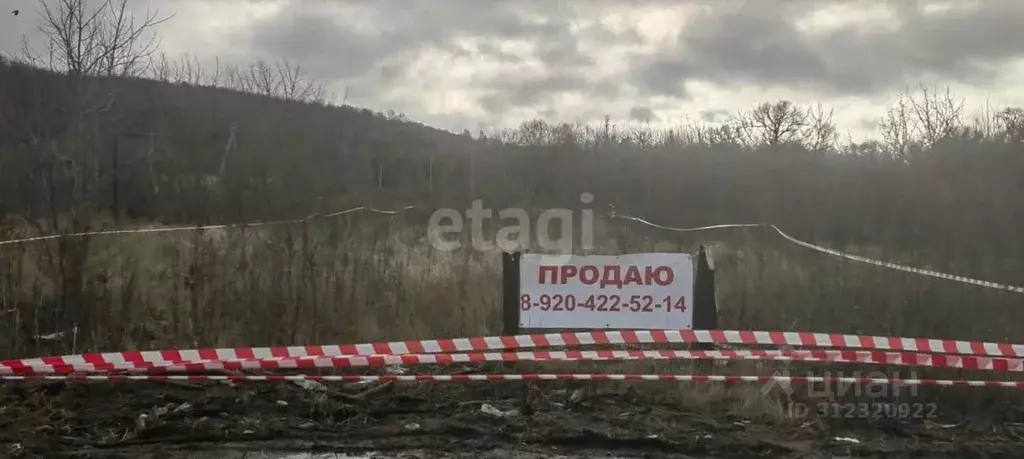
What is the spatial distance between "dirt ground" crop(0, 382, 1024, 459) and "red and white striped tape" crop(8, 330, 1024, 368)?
33cm

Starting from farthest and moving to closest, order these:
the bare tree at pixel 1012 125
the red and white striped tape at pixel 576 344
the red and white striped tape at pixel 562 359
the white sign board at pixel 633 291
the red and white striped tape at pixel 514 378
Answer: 1. the bare tree at pixel 1012 125
2. the white sign board at pixel 633 291
3. the red and white striped tape at pixel 576 344
4. the red and white striped tape at pixel 562 359
5. the red and white striped tape at pixel 514 378

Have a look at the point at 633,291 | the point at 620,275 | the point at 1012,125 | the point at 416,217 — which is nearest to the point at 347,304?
the point at 620,275

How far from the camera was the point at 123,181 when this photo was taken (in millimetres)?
23719

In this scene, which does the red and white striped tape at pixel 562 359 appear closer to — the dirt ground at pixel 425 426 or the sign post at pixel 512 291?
the dirt ground at pixel 425 426

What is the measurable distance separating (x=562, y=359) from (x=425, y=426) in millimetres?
1717

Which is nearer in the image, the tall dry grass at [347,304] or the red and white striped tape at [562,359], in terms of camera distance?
the red and white striped tape at [562,359]

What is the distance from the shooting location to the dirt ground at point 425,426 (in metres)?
6.26

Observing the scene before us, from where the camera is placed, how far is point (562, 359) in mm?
7750

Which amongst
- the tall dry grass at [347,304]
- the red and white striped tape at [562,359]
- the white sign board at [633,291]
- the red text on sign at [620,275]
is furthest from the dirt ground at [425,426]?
the red text on sign at [620,275]

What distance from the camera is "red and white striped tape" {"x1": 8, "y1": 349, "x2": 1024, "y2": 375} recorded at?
7.48 meters

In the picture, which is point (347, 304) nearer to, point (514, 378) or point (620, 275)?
point (514, 378)

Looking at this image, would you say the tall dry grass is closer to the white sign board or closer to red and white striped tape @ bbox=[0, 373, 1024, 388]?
red and white striped tape @ bbox=[0, 373, 1024, 388]

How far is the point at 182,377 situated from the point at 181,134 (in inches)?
1355

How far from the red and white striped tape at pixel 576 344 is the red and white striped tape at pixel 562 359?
8 cm
